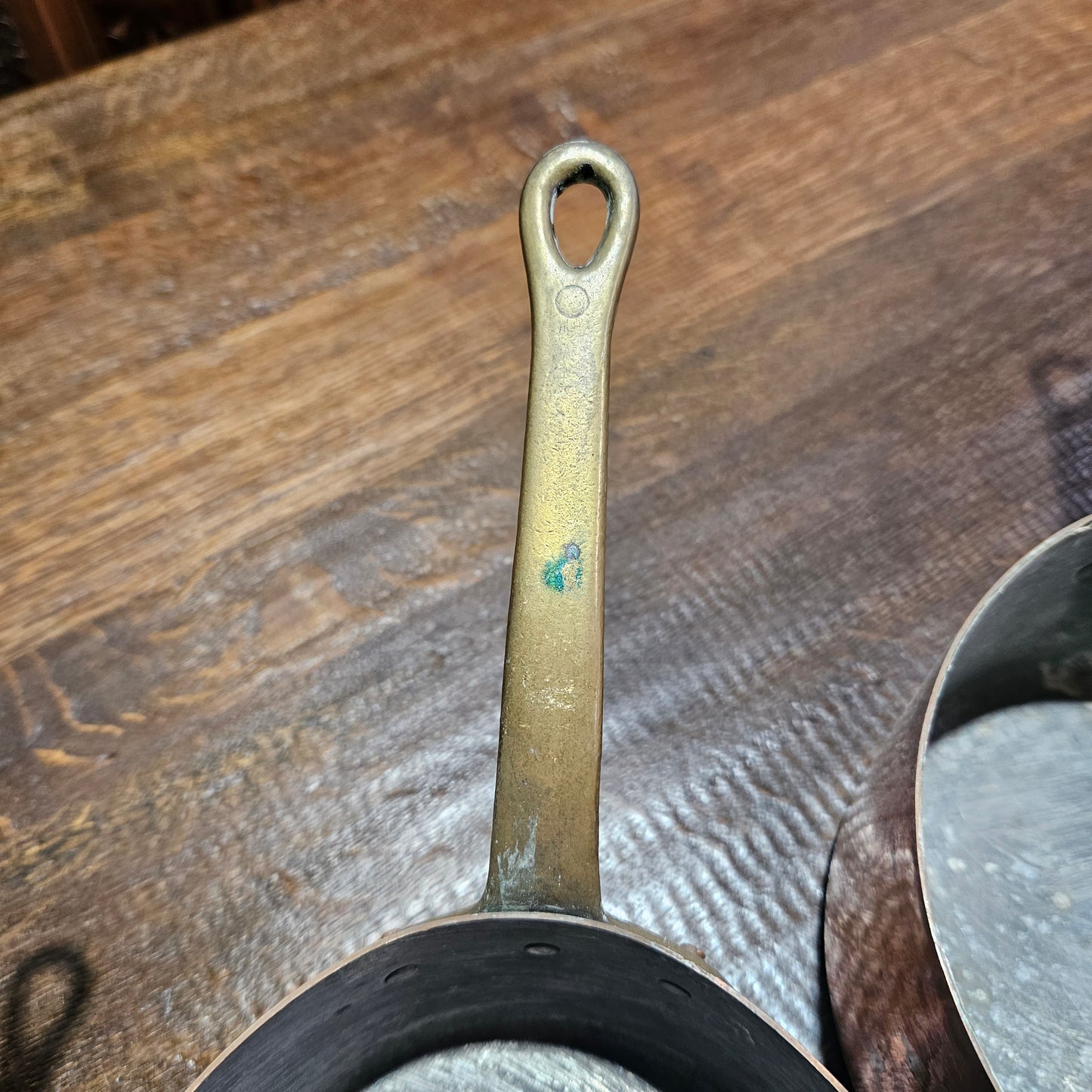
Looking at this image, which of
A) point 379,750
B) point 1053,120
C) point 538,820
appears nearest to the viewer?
point 538,820

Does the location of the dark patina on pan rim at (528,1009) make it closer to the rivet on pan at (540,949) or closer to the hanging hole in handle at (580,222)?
the rivet on pan at (540,949)

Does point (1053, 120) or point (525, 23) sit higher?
point (525, 23)

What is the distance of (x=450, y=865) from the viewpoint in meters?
0.33

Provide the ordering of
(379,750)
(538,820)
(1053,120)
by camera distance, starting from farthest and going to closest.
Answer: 1. (1053,120)
2. (379,750)
3. (538,820)

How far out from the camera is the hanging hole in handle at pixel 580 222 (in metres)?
0.45

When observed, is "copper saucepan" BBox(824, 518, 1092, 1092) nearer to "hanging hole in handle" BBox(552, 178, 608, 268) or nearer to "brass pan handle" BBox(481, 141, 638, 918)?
"brass pan handle" BBox(481, 141, 638, 918)

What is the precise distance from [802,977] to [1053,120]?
0.44m

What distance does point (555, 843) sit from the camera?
0.25m

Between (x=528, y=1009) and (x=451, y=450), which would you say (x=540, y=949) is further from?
(x=451, y=450)

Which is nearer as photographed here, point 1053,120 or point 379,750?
point 379,750

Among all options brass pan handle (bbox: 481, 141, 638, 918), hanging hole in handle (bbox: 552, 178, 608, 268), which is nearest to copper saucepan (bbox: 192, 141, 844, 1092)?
brass pan handle (bbox: 481, 141, 638, 918)

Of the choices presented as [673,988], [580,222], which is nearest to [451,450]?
[580,222]

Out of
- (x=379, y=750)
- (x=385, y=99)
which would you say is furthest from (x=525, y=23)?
(x=379, y=750)

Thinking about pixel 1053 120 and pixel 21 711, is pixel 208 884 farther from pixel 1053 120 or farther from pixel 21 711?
pixel 1053 120
